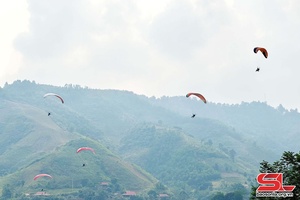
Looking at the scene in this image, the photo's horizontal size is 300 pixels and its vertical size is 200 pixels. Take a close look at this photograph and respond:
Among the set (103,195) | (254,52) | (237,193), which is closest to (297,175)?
(254,52)

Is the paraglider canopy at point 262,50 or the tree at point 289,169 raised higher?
the paraglider canopy at point 262,50

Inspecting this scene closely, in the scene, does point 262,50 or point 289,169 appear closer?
point 289,169

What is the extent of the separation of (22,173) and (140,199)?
41630 millimetres

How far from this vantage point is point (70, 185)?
192125mm

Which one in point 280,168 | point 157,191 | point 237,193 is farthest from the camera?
point 157,191

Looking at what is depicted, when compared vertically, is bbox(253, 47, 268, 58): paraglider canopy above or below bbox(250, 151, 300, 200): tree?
above

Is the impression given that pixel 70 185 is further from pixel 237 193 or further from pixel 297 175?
pixel 297 175

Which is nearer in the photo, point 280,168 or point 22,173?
point 280,168

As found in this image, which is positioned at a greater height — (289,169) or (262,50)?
(262,50)

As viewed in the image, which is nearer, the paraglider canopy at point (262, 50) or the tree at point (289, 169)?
the tree at point (289, 169)

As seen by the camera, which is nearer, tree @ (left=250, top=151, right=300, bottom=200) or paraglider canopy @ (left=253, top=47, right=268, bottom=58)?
tree @ (left=250, top=151, right=300, bottom=200)

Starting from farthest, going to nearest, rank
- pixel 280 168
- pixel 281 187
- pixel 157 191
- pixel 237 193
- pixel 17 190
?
pixel 157 191 < pixel 17 190 < pixel 237 193 < pixel 280 168 < pixel 281 187

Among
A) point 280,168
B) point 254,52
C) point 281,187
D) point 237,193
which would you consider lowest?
point 281,187

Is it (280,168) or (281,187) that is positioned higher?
(280,168)
